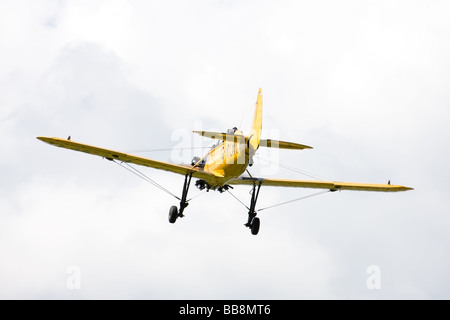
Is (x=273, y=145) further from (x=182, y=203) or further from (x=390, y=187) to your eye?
(x=390, y=187)

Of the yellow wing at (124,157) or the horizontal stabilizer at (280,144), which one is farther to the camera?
the yellow wing at (124,157)

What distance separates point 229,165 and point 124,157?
4.28m

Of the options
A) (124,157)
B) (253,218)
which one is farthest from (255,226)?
(124,157)

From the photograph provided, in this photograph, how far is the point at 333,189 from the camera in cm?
3956

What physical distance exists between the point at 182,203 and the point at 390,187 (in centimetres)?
975

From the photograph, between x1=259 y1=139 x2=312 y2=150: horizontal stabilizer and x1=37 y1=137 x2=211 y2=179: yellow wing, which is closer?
x1=259 y1=139 x2=312 y2=150: horizontal stabilizer

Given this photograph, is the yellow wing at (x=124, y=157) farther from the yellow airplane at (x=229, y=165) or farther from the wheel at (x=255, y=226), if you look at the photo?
the wheel at (x=255, y=226)

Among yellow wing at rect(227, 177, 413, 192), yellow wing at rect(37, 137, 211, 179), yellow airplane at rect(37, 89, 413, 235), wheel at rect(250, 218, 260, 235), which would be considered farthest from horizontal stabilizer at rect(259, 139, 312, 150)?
yellow wing at rect(227, 177, 413, 192)

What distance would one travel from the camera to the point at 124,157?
35188 mm

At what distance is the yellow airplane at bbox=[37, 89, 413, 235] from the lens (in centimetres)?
3353

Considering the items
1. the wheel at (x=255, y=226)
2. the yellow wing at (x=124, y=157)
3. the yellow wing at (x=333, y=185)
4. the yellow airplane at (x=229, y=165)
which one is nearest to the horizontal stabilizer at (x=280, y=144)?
the yellow airplane at (x=229, y=165)

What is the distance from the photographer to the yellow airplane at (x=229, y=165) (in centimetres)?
3353

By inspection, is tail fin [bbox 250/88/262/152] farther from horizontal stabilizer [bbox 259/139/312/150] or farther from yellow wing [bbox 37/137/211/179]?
yellow wing [bbox 37/137/211/179]
